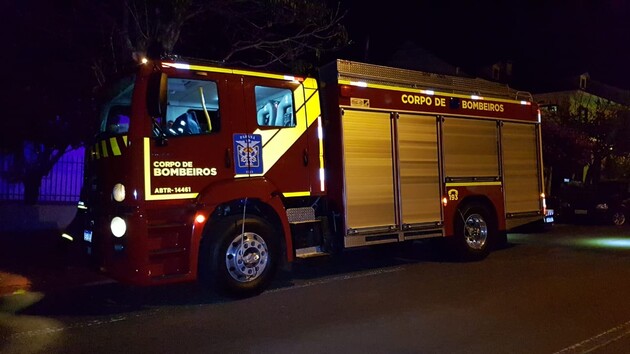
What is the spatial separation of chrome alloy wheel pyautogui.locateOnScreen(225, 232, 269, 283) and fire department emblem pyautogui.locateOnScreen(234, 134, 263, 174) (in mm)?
852

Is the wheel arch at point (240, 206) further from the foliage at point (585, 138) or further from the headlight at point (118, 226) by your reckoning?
the foliage at point (585, 138)

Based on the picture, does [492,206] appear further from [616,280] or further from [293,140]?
Answer: [293,140]

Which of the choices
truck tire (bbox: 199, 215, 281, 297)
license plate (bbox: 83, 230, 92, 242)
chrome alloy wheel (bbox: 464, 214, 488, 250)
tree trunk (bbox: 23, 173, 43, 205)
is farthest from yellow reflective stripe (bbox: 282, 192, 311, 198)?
tree trunk (bbox: 23, 173, 43, 205)

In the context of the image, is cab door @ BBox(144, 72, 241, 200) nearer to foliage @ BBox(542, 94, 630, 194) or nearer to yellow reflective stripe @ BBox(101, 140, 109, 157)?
yellow reflective stripe @ BBox(101, 140, 109, 157)

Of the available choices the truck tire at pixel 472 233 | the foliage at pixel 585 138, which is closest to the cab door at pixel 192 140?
the truck tire at pixel 472 233

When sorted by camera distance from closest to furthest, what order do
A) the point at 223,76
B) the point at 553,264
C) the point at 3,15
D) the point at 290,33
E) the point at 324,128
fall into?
1. the point at 223,76
2. the point at 324,128
3. the point at 553,264
4. the point at 3,15
5. the point at 290,33

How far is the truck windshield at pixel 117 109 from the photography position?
22.7ft

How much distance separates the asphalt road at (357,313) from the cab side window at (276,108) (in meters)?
2.09

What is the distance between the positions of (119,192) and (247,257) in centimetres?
178

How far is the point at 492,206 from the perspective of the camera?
408 inches

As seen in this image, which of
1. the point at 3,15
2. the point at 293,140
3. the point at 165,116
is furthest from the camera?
the point at 3,15

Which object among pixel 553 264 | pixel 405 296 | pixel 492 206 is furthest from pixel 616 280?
pixel 405 296

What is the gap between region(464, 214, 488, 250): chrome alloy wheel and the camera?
10.1m

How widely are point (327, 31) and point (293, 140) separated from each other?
4466 millimetres
